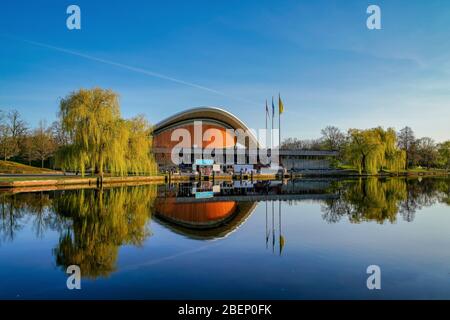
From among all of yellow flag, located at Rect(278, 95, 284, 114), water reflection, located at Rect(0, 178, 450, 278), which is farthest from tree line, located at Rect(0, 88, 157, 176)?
yellow flag, located at Rect(278, 95, 284, 114)

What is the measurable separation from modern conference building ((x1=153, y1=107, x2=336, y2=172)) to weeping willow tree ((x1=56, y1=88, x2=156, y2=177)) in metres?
25.1

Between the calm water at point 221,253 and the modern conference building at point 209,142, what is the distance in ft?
129

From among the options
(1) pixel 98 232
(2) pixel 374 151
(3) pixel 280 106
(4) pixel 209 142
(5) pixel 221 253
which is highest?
(3) pixel 280 106

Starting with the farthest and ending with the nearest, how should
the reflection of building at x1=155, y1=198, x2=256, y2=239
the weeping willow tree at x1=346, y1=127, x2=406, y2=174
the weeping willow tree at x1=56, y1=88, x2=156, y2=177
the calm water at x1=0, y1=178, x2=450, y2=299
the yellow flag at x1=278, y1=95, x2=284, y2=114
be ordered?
the yellow flag at x1=278, y1=95, x2=284, y2=114, the weeping willow tree at x1=346, y1=127, x2=406, y2=174, the weeping willow tree at x1=56, y1=88, x2=156, y2=177, the reflection of building at x1=155, y1=198, x2=256, y2=239, the calm water at x1=0, y1=178, x2=450, y2=299

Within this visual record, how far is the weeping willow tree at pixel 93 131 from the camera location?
25125 mm

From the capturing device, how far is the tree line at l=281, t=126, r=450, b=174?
45.8 m

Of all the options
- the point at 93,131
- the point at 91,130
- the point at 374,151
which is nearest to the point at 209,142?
the point at 374,151

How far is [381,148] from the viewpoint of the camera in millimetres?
44938

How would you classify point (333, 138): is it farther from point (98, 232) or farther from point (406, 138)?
point (98, 232)

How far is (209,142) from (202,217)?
158ft

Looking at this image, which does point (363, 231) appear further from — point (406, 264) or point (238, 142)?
point (238, 142)

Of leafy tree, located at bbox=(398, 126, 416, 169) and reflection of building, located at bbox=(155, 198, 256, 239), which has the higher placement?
leafy tree, located at bbox=(398, 126, 416, 169)

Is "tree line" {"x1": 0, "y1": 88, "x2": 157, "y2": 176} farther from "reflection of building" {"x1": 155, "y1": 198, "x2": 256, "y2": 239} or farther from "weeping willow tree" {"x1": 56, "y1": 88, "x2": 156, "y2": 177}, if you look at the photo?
"reflection of building" {"x1": 155, "y1": 198, "x2": 256, "y2": 239}

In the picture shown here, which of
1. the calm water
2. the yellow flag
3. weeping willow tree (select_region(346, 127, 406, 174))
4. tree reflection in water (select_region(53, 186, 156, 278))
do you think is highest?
the yellow flag
